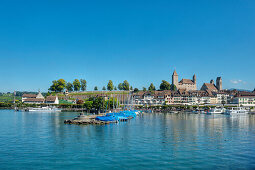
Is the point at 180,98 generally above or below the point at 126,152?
above

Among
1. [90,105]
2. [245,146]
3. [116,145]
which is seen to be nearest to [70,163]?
[116,145]

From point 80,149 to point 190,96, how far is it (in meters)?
153

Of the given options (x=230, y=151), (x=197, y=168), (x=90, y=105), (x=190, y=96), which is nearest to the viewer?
(x=197, y=168)

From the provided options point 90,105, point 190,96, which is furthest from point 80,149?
point 190,96

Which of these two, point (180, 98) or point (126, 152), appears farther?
point (180, 98)

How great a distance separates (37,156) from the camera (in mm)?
33438

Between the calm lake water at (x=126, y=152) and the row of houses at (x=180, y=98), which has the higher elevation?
the row of houses at (x=180, y=98)

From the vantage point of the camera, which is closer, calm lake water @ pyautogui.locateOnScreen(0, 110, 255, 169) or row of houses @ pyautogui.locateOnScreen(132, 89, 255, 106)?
calm lake water @ pyautogui.locateOnScreen(0, 110, 255, 169)

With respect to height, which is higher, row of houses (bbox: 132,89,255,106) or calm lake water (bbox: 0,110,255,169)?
row of houses (bbox: 132,89,255,106)

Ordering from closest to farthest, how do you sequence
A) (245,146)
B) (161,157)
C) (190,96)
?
1. (161,157)
2. (245,146)
3. (190,96)

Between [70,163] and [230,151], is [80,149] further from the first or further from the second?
[230,151]

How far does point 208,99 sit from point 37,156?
167 m

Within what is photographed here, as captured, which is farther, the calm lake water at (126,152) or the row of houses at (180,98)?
the row of houses at (180,98)

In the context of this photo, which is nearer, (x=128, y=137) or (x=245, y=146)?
(x=245, y=146)
